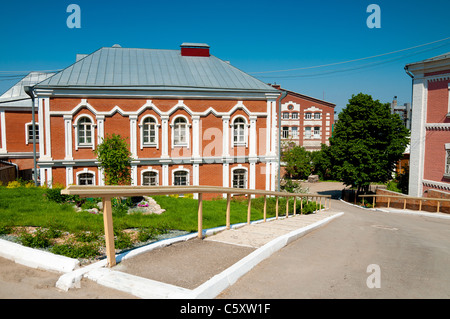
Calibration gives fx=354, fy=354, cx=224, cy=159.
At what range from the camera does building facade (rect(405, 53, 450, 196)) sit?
74.3ft

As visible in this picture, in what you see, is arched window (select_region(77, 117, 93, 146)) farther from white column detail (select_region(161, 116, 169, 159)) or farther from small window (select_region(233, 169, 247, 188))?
small window (select_region(233, 169, 247, 188))

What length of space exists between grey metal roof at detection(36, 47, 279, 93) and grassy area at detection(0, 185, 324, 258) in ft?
29.2

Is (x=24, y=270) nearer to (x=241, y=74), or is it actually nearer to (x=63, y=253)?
(x=63, y=253)

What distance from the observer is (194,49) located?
24375 millimetres

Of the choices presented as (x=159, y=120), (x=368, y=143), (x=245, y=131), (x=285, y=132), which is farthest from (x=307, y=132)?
(x=159, y=120)

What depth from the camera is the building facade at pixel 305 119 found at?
49375mm

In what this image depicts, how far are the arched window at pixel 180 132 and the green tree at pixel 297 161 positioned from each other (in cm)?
2422

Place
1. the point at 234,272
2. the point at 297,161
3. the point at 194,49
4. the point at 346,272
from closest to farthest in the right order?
the point at 234,272 < the point at 346,272 < the point at 194,49 < the point at 297,161

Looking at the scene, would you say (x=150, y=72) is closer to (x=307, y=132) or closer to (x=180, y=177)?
(x=180, y=177)

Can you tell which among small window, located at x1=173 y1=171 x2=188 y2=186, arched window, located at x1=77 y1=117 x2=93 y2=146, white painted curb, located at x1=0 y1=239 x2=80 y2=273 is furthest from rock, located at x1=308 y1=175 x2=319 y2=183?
white painted curb, located at x1=0 y1=239 x2=80 y2=273

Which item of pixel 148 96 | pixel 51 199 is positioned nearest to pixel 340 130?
pixel 148 96

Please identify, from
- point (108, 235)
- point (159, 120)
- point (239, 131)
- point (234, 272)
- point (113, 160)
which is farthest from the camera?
point (239, 131)
